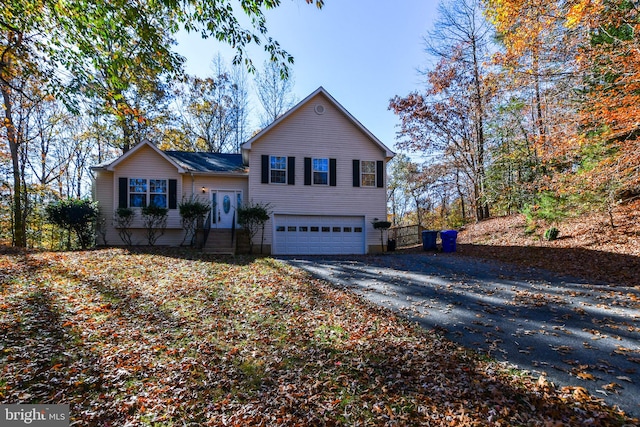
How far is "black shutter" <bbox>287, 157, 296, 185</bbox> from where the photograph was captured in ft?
45.8

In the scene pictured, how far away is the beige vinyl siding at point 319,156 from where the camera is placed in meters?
13.8

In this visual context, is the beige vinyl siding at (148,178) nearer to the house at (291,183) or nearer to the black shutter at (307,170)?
the house at (291,183)

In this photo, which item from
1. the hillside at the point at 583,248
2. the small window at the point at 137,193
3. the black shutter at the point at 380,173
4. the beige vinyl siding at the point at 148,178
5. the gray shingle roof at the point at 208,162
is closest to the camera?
the hillside at the point at 583,248

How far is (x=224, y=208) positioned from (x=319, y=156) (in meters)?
5.18

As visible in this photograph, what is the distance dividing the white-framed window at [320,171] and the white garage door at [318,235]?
67.8 inches

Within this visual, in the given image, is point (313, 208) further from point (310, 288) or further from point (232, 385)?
point (232, 385)

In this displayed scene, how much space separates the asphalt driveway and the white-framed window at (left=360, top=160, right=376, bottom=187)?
234 inches

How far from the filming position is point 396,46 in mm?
13797

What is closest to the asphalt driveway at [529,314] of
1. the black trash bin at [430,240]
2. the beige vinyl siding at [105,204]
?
the black trash bin at [430,240]

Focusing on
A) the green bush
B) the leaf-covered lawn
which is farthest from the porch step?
the green bush

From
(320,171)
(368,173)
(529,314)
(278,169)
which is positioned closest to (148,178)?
(278,169)

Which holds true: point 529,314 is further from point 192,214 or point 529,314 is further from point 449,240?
point 192,214

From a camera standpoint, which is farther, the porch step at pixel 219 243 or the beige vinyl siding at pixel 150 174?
the beige vinyl siding at pixel 150 174

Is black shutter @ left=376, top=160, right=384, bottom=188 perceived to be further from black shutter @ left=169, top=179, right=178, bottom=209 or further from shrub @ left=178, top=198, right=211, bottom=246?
black shutter @ left=169, top=179, right=178, bottom=209
